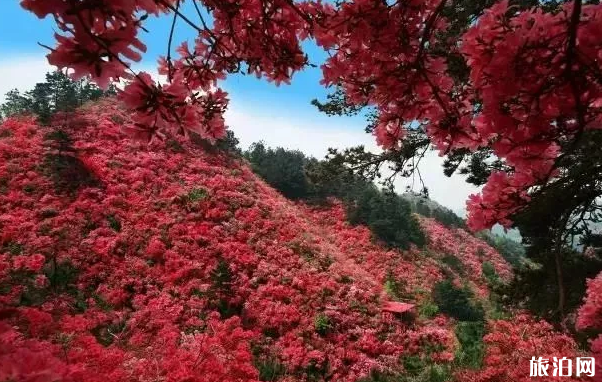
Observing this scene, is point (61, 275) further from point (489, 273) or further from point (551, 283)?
point (489, 273)

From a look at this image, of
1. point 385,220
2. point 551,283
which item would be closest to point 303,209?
point 385,220

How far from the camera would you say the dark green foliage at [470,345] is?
1226 centimetres

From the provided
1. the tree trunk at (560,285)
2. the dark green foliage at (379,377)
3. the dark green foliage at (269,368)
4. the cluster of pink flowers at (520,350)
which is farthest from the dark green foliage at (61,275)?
the tree trunk at (560,285)

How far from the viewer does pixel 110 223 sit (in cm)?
1504

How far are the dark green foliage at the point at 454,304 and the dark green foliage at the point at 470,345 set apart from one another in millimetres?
2073

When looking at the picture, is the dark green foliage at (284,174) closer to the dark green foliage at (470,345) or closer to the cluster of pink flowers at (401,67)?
the dark green foliage at (470,345)

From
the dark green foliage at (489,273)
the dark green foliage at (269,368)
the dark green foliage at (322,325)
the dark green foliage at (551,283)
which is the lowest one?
the dark green foliage at (269,368)

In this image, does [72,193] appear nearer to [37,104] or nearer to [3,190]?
[3,190]

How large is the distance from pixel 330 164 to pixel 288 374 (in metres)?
6.53

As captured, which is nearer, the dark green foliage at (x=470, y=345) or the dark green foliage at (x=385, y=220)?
the dark green foliage at (x=470, y=345)

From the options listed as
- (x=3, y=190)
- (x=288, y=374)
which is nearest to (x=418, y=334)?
(x=288, y=374)

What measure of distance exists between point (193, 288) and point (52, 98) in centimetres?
1860

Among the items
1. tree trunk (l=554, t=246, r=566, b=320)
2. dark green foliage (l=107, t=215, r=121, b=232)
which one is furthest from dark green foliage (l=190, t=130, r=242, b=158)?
tree trunk (l=554, t=246, r=566, b=320)

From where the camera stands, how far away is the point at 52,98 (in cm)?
2462
